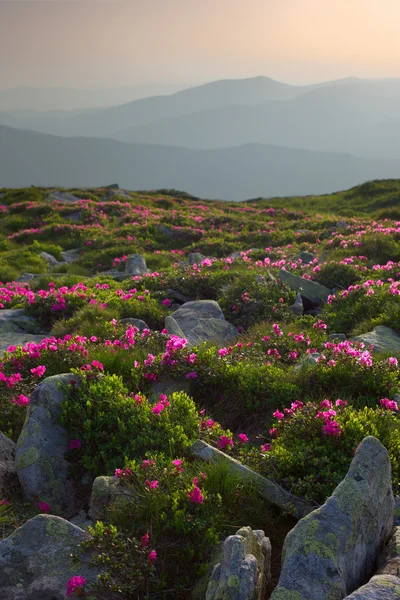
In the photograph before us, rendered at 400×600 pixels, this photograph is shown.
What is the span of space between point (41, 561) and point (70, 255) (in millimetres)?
21833

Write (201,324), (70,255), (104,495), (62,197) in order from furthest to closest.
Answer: (62,197), (70,255), (201,324), (104,495)

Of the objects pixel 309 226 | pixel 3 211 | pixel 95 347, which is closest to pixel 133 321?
pixel 95 347

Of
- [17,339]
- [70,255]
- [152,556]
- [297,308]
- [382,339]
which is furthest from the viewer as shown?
[70,255]

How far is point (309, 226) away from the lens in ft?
95.7

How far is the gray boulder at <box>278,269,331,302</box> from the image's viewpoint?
1373 centimetres

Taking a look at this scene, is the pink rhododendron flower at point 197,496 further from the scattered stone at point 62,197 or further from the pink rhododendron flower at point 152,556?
the scattered stone at point 62,197

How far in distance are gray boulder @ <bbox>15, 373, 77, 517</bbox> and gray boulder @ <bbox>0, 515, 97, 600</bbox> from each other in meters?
0.97

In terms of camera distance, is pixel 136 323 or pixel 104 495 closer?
pixel 104 495

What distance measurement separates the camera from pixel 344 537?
155 inches

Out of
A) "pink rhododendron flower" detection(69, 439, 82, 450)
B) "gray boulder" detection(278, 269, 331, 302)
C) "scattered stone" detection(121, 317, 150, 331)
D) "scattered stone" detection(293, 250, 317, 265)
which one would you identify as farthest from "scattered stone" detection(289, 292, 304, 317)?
"pink rhododendron flower" detection(69, 439, 82, 450)

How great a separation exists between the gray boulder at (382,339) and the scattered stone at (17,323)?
745 centimetres

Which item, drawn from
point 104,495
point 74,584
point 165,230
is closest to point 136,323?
point 104,495

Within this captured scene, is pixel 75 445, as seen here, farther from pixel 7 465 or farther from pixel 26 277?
pixel 26 277

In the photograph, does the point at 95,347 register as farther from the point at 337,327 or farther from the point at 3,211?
the point at 3,211
